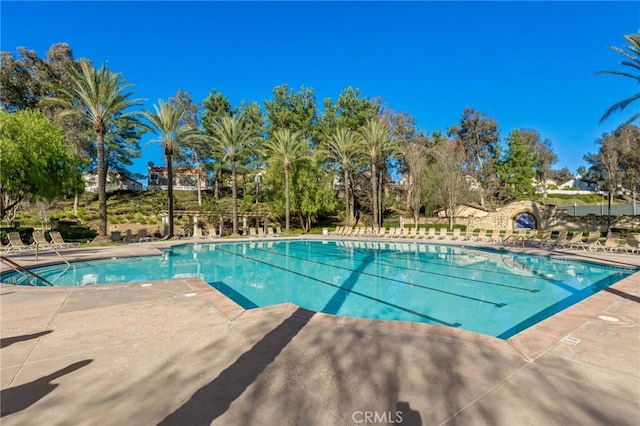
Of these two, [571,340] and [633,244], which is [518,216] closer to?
[633,244]

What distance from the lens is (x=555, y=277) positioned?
10.9 metres

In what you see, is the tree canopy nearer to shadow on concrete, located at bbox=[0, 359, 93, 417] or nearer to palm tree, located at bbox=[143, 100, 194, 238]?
palm tree, located at bbox=[143, 100, 194, 238]

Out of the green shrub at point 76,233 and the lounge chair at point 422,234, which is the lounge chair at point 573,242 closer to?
the lounge chair at point 422,234

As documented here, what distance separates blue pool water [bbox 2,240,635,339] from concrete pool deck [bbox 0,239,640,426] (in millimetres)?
2452

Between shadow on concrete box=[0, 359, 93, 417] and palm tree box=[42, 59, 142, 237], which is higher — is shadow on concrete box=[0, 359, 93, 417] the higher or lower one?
the lower one

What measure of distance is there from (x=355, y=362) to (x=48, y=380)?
10.2ft

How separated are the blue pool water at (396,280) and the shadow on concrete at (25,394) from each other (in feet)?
16.1

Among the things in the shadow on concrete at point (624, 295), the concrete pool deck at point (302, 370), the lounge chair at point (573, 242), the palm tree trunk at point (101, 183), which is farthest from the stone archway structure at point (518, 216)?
the palm tree trunk at point (101, 183)

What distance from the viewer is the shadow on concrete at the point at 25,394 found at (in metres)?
2.69

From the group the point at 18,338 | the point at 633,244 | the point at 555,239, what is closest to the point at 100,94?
the point at 18,338

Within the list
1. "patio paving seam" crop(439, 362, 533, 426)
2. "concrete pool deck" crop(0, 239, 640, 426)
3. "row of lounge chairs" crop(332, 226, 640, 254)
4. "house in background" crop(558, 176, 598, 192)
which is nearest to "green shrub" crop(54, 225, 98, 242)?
"row of lounge chairs" crop(332, 226, 640, 254)

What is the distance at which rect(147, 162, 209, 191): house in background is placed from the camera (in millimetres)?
48763

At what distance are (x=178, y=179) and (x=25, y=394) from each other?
53.8 meters

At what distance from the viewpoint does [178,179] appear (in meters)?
52.1
